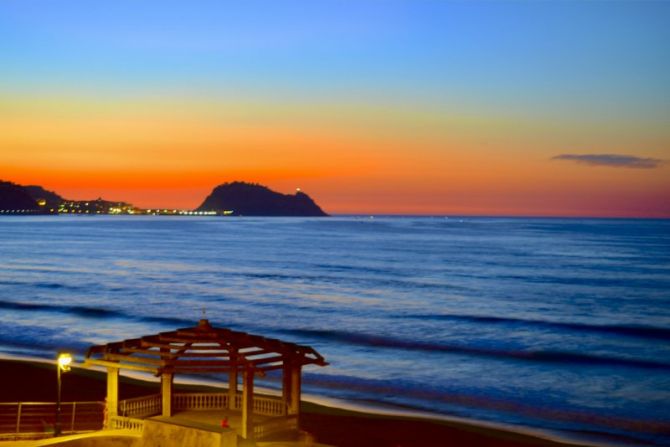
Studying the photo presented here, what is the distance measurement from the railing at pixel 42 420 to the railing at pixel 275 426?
13.4 ft

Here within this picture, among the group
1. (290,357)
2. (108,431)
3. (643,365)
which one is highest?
(290,357)

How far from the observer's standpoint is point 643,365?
29.8 meters

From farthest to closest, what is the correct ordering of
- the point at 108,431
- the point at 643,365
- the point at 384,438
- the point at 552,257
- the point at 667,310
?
1. the point at 552,257
2. the point at 667,310
3. the point at 643,365
4. the point at 384,438
5. the point at 108,431

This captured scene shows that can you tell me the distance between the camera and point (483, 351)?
32094mm

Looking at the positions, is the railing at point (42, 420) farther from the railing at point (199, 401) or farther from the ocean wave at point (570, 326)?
the ocean wave at point (570, 326)

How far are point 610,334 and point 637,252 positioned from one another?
7098 centimetres

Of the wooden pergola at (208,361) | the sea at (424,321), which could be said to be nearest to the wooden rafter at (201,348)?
the wooden pergola at (208,361)

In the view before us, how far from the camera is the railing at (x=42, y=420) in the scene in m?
14.8

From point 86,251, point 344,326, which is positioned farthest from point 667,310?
point 86,251

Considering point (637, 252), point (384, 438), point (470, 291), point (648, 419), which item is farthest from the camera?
point (637, 252)

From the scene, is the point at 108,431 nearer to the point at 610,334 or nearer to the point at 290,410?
the point at 290,410

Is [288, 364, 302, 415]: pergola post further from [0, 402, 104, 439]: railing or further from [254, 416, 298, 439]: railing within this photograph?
[0, 402, 104, 439]: railing

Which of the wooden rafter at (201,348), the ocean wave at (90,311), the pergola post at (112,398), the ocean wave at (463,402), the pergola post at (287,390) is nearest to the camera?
the wooden rafter at (201,348)

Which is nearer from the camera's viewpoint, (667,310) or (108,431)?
(108,431)
